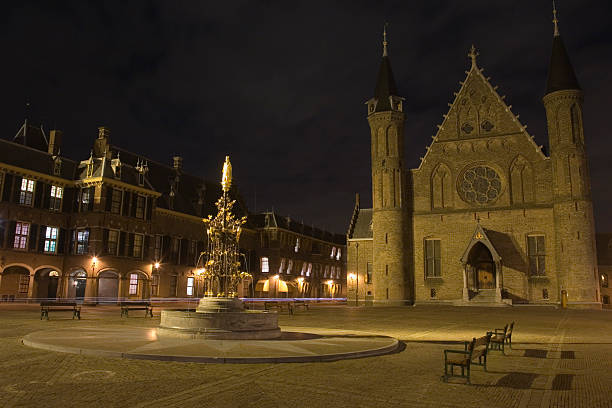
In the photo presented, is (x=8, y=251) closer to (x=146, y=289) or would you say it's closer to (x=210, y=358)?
(x=146, y=289)

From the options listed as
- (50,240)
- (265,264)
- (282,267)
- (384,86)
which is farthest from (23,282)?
(384,86)

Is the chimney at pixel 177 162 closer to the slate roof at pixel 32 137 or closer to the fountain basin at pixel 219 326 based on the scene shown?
the slate roof at pixel 32 137

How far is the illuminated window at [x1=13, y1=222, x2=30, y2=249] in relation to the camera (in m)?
37.0

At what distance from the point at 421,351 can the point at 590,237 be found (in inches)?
1275

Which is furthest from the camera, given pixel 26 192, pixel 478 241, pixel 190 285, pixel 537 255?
pixel 190 285

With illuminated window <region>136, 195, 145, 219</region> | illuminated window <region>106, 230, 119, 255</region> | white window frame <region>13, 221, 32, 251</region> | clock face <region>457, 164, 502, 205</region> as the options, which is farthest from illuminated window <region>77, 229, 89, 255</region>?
clock face <region>457, 164, 502, 205</region>

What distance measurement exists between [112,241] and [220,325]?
2915 centimetres

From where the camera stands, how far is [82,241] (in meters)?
40.3

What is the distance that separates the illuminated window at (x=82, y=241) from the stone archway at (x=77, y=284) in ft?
6.04

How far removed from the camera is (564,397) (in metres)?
8.57

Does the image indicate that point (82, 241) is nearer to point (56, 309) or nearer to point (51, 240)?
point (51, 240)

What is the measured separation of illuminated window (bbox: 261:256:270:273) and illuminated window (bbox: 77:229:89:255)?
26.5 meters

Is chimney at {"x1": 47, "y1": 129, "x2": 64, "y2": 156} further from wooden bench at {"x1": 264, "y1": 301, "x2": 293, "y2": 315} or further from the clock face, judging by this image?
the clock face

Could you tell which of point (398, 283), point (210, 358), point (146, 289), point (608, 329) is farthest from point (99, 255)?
point (608, 329)
